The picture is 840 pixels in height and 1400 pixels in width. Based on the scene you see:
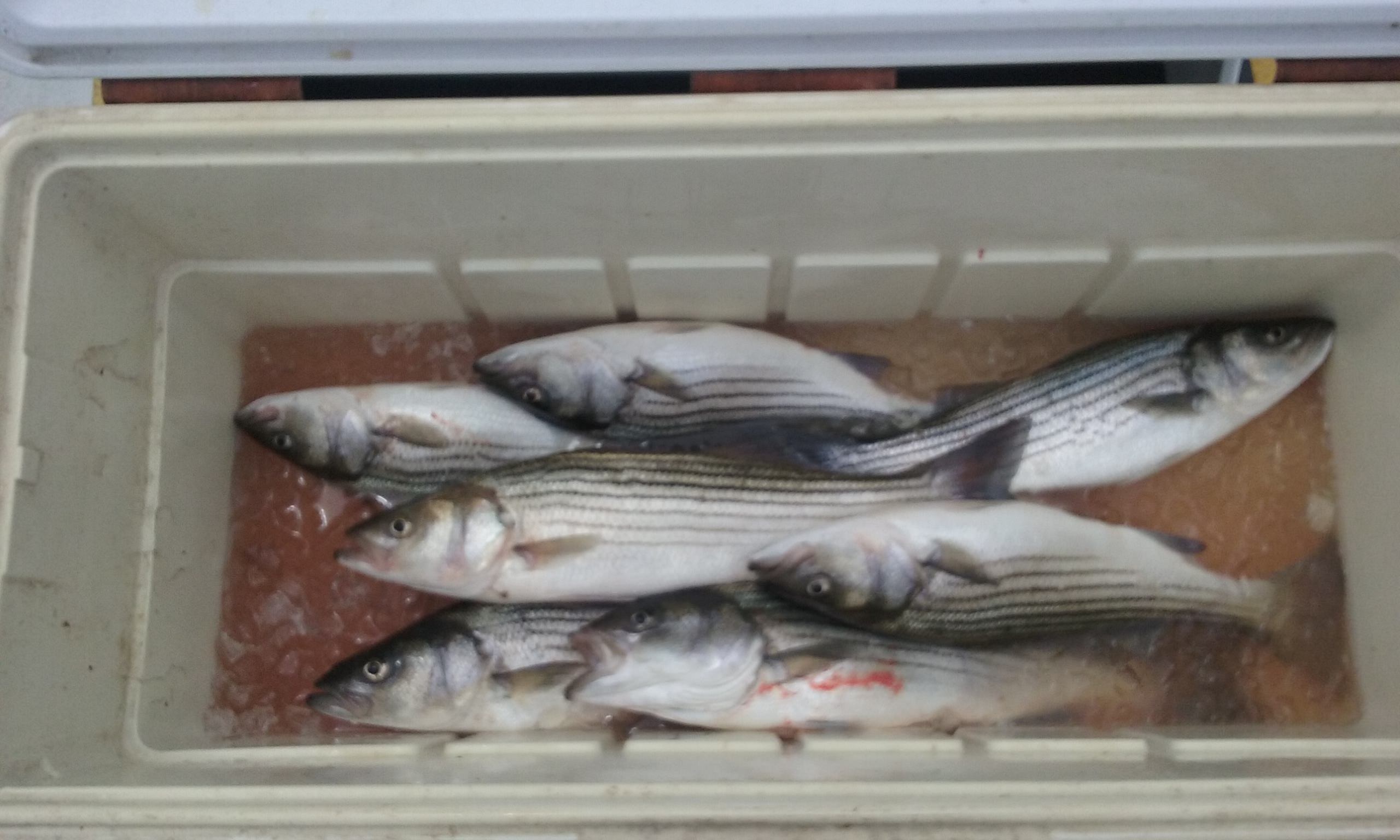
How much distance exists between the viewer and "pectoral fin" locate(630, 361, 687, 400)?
6.91 feet

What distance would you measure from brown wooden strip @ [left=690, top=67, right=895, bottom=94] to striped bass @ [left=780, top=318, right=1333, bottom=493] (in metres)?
0.75

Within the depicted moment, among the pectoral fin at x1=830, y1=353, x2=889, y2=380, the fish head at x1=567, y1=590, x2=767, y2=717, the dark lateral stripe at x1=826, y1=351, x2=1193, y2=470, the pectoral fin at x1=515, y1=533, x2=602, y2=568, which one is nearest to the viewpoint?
the fish head at x1=567, y1=590, x2=767, y2=717

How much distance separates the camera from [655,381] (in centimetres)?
211

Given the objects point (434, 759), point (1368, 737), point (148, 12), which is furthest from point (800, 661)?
point (148, 12)

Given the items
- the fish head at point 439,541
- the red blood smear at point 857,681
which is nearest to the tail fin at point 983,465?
the red blood smear at point 857,681

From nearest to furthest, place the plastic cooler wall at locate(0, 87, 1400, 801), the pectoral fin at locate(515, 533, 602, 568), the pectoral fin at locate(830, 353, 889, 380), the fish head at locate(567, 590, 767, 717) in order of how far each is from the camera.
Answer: the plastic cooler wall at locate(0, 87, 1400, 801) → the fish head at locate(567, 590, 767, 717) → the pectoral fin at locate(515, 533, 602, 568) → the pectoral fin at locate(830, 353, 889, 380)

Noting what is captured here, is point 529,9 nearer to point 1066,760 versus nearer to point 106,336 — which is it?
point 106,336

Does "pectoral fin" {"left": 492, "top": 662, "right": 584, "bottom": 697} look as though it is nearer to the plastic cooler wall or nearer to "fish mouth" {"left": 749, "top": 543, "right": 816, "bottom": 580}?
the plastic cooler wall

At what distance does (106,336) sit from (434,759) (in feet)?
3.50

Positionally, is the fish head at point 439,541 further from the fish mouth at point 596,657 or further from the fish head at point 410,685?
the fish mouth at point 596,657

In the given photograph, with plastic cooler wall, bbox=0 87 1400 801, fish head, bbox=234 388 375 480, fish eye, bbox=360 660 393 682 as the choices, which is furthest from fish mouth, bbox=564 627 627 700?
fish head, bbox=234 388 375 480

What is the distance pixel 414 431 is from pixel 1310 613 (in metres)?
2.05

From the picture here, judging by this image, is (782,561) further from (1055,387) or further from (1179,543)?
(1179,543)

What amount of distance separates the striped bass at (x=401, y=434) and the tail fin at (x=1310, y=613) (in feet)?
5.17
